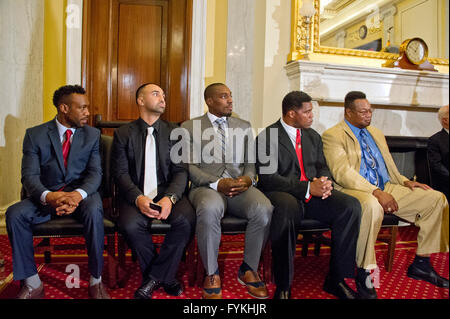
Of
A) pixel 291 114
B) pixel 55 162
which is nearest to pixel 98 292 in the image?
pixel 55 162

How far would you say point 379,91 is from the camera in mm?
3758

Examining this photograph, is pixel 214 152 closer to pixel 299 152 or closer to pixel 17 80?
pixel 299 152

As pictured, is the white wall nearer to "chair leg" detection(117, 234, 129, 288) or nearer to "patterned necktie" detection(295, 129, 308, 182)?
"chair leg" detection(117, 234, 129, 288)

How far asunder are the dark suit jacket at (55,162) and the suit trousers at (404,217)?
67.8 inches

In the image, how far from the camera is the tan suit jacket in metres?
2.57

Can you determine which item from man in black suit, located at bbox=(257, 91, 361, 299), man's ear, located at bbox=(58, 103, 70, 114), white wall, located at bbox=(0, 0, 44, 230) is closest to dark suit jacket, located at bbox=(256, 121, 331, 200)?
man in black suit, located at bbox=(257, 91, 361, 299)

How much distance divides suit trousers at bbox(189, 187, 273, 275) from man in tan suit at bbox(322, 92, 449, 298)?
2.01ft

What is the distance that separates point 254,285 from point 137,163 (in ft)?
3.57

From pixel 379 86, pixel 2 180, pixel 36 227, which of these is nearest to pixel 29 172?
pixel 36 227

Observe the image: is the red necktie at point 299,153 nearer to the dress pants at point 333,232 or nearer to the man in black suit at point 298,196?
the man in black suit at point 298,196

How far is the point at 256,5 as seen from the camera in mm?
3764

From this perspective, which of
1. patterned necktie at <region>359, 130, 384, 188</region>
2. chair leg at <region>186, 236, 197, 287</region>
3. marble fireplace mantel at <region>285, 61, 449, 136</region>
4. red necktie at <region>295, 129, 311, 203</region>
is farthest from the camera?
marble fireplace mantel at <region>285, 61, 449, 136</region>

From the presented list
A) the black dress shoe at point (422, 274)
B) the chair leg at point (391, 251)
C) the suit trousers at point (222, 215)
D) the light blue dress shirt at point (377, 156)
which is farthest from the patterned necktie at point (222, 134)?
the black dress shoe at point (422, 274)

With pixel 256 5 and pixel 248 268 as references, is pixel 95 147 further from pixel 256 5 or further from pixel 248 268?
pixel 256 5
